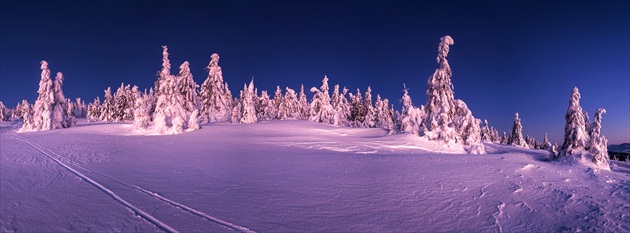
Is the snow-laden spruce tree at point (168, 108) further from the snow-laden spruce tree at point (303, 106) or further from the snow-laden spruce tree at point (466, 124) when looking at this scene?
the snow-laden spruce tree at point (303, 106)

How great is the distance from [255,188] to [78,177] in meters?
6.47

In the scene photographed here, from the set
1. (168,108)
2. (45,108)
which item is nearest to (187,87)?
(168,108)

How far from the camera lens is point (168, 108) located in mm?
32375

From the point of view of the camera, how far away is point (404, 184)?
396 inches

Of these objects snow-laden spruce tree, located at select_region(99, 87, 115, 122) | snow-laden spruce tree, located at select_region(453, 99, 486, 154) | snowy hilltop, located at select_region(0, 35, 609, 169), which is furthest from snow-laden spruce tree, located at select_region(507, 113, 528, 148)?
snow-laden spruce tree, located at select_region(99, 87, 115, 122)

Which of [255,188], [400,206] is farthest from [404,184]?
[255,188]

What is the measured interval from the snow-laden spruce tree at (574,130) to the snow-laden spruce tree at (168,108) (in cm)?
3185

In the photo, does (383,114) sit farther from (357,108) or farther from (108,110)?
(108,110)

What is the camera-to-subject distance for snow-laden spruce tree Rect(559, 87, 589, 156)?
19375mm

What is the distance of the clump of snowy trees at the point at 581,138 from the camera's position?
724 inches

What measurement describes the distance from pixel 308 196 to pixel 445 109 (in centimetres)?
2171

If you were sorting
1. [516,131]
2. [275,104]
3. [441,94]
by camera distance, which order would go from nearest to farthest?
1. [441,94]
2. [516,131]
3. [275,104]

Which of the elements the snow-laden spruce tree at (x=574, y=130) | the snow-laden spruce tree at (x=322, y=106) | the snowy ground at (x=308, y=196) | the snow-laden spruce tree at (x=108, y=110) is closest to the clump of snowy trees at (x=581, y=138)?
the snow-laden spruce tree at (x=574, y=130)

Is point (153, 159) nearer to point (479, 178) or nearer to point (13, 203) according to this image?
point (13, 203)
